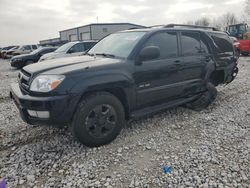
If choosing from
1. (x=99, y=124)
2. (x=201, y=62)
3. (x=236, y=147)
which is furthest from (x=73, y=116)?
(x=201, y=62)

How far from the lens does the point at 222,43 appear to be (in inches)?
199

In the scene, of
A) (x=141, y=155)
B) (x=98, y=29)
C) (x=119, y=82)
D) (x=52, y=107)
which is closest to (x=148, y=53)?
(x=119, y=82)

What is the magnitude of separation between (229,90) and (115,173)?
201 inches

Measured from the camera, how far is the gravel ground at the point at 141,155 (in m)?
2.48

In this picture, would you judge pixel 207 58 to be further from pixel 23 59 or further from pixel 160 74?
pixel 23 59

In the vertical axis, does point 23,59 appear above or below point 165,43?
above

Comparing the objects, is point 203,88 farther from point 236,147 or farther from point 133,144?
point 133,144

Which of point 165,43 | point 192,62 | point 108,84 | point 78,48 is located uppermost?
point 78,48

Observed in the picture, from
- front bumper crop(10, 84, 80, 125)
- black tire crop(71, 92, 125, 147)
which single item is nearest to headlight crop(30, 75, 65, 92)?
front bumper crop(10, 84, 80, 125)

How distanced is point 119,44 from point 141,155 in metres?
2.03

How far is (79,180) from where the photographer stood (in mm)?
2477

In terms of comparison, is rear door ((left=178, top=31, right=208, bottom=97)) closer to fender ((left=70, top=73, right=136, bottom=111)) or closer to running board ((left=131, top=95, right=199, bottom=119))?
running board ((left=131, top=95, right=199, bottom=119))

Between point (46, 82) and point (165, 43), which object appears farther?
point (165, 43)

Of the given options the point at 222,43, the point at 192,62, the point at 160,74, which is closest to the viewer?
the point at 160,74
